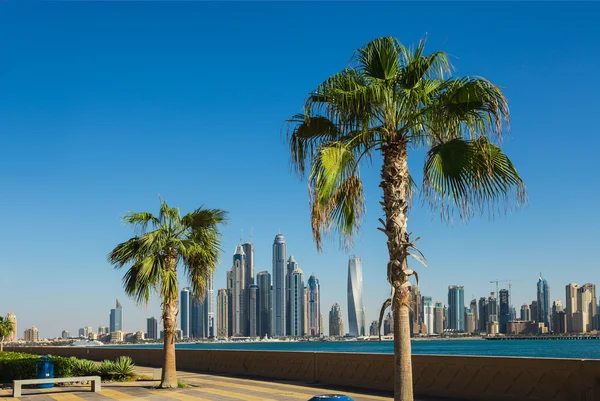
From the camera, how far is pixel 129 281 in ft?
74.8

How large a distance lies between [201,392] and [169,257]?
4388 millimetres

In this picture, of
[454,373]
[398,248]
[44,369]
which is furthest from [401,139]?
→ [44,369]

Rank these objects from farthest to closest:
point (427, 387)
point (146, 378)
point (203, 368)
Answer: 1. point (203, 368)
2. point (146, 378)
3. point (427, 387)

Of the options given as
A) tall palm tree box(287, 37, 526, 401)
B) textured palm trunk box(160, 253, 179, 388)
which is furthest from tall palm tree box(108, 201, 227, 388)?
tall palm tree box(287, 37, 526, 401)

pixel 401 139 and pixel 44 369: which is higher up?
pixel 401 139

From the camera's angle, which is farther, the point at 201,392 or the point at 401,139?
the point at 201,392

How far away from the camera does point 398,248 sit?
11.4m

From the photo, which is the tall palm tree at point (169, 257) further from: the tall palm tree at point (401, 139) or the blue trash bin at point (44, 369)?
the tall palm tree at point (401, 139)

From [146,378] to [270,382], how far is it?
5.36 meters

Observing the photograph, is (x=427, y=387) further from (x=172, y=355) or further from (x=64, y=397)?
(x=64, y=397)

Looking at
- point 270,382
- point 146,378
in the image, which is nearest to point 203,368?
point 146,378

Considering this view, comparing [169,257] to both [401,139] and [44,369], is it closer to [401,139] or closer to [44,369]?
[44,369]

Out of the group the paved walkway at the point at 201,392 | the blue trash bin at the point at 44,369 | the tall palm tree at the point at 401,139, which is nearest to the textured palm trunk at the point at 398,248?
the tall palm tree at the point at 401,139

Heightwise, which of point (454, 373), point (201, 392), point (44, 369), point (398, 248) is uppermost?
point (398, 248)
